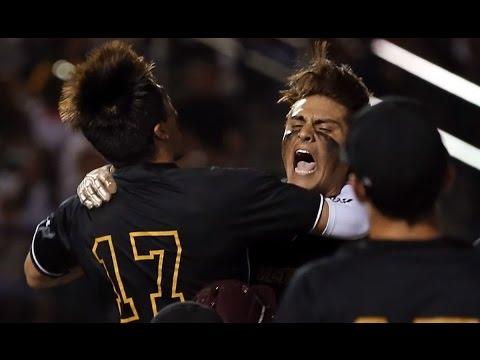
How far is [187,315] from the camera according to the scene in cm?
305

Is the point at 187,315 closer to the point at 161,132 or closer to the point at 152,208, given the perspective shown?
the point at 152,208

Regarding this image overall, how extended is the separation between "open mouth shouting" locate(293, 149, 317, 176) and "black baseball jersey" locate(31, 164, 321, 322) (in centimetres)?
55

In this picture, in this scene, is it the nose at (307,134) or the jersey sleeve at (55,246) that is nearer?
the jersey sleeve at (55,246)

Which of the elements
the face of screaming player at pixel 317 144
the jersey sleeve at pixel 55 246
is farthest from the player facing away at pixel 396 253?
the jersey sleeve at pixel 55 246

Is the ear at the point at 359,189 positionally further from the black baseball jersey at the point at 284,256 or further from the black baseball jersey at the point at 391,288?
the black baseball jersey at the point at 284,256

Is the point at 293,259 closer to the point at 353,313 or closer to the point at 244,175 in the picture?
the point at 244,175

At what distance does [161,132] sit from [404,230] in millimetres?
1586

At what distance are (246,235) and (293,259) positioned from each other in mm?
396

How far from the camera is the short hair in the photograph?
4.39 m

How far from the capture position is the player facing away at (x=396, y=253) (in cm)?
253

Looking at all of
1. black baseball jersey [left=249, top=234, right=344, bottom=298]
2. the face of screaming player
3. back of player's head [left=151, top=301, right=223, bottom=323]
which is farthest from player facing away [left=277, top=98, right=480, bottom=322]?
the face of screaming player

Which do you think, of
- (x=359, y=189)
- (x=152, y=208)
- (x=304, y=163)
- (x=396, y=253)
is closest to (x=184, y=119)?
(x=304, y=163)

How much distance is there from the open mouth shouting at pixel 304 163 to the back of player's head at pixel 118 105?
67 cm

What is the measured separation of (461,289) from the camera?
252 cm
